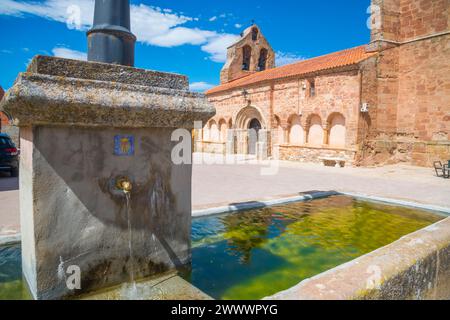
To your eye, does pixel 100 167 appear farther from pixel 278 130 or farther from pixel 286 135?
pixel 278 130

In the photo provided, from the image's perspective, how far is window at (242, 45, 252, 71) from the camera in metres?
28.0

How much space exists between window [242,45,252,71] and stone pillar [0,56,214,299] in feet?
88.9

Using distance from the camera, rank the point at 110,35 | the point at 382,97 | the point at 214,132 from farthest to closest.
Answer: the point at 214,132 < the point at 382,97 < the point at 110,35

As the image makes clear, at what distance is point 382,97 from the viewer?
15961 mm

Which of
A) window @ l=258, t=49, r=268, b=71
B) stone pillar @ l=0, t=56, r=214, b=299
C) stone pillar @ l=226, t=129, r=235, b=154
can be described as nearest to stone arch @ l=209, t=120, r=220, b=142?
stone pillar @ l=226, t=129, r=235, b=154

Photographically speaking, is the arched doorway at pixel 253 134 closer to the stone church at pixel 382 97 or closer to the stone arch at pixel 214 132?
the stone church at pixel 382 97

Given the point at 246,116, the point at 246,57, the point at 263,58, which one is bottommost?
the point at 246,116

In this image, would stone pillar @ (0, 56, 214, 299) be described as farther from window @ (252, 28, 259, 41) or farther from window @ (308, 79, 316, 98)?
window @ (252, 28, 259, 41)

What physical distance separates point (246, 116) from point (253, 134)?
1.51 meters

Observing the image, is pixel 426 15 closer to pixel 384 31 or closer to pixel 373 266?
pixel 384 31

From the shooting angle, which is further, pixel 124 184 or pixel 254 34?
pixel 254 34

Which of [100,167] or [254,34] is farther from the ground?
[254,34]

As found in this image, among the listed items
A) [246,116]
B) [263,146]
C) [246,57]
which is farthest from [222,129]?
[246,57]

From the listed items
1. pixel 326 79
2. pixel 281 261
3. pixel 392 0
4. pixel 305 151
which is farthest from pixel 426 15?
pixel 281 261
